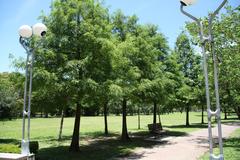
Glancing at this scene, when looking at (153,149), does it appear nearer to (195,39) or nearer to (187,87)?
(195,39)

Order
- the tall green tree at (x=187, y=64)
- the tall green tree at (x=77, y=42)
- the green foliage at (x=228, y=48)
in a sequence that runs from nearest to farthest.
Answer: the tall green tree at (x=77, y=42) < the green foliage at (x=228, y=48) < the tall green tree at (x=187, y=64)

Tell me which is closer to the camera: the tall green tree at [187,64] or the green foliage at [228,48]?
the green foliage at [228,48]

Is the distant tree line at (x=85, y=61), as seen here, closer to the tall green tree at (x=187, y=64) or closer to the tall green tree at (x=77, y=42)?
the tall green tree at (x=77, y=42)

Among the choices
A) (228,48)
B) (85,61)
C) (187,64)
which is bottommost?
(85,61)

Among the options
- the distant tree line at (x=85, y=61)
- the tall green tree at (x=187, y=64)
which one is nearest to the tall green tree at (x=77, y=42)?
the distant tree line at (x=85, y=61)

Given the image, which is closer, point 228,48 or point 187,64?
point 228,48

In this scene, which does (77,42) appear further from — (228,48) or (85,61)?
(228,48)

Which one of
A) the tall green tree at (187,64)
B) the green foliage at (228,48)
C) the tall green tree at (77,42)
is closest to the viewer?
the tall green tree at (77,42)

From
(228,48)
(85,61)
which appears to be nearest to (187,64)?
(228,48)

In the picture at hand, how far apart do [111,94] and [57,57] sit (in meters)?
3.13

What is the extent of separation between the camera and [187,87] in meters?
30.7

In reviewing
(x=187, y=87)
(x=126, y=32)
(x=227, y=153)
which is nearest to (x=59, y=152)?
(x=227, y=153)

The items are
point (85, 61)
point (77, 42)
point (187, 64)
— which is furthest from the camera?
point (187, 64)

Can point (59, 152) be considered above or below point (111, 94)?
below
